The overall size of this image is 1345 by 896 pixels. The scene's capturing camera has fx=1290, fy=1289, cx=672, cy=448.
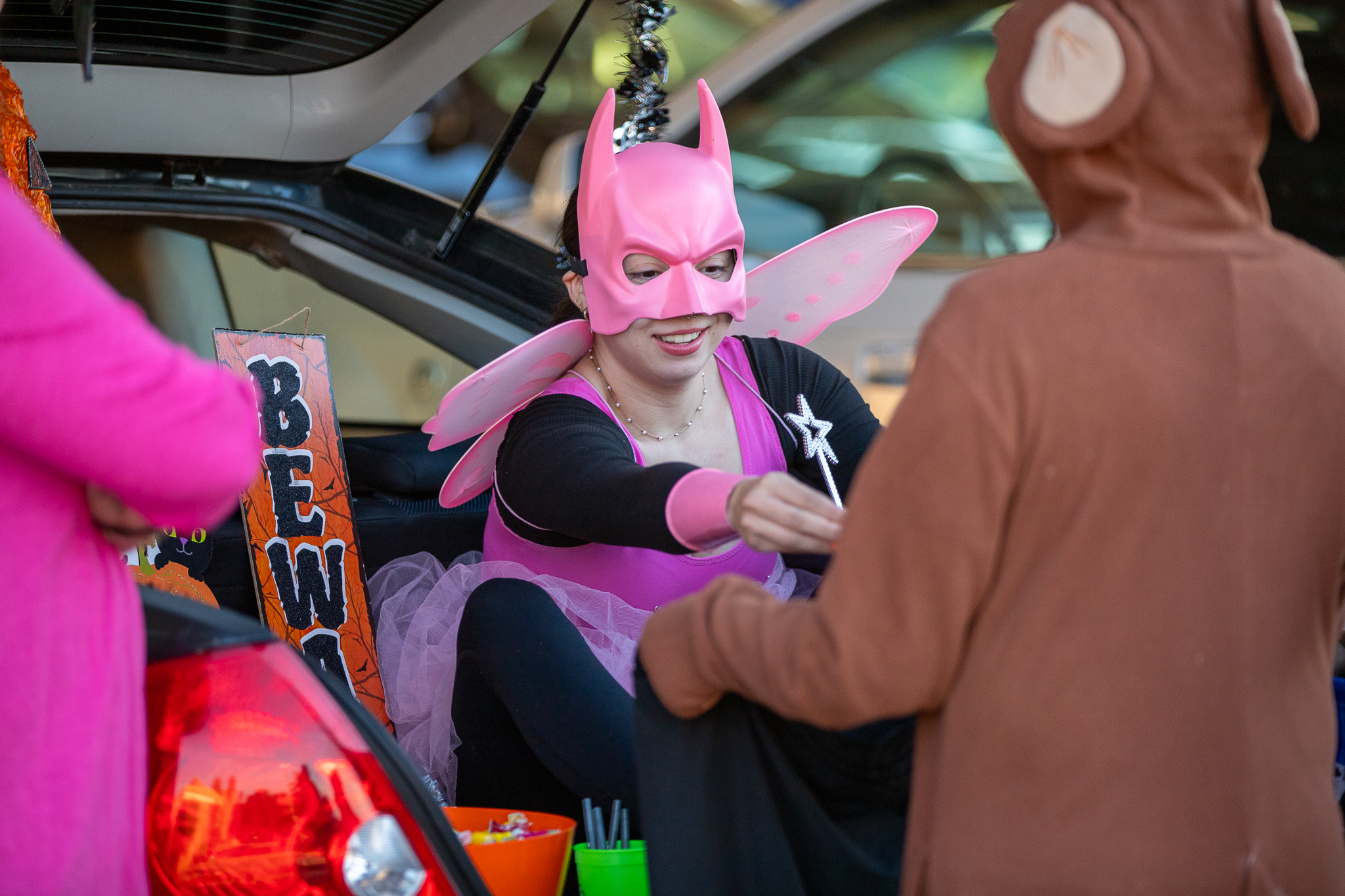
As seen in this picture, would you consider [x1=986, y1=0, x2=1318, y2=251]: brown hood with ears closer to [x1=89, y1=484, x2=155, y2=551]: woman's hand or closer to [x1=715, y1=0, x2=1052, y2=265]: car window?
[x1=89, y1=484, x2=155, y2=551]: woman's hand

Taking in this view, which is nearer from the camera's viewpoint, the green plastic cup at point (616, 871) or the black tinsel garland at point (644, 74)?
the green plastic cup at point (616, 871)

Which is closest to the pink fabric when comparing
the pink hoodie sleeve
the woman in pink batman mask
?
the pink hoodie sleeve

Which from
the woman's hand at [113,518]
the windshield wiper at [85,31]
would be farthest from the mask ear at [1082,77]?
the windshield wiper at [85,31]

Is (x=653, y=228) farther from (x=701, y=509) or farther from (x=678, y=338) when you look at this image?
(x=701, y=509)

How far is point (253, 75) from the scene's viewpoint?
91.3 inches

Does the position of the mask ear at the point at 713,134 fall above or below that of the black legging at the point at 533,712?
above

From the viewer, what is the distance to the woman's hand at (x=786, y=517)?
4.14 ft

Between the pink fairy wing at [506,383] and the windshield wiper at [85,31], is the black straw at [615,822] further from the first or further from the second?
the windshield wiper at [85,31]

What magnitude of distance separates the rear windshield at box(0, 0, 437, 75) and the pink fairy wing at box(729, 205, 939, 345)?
0.78m

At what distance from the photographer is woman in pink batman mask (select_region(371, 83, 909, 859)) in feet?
5.72

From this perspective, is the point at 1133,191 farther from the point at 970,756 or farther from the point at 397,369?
the point at 397,369

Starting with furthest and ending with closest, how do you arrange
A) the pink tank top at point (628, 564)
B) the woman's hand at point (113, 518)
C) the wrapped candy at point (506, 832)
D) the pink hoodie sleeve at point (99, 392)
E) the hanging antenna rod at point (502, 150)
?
the hanging antenna rod at point (502, 150) → the pink tank top at point (628, 564) → the wrapped candy at point (506, 832) → the woman's hand at point (113, 518) → the pink hoodie sleeve at point (99, 392)

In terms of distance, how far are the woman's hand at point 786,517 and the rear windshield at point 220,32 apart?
135 centimetres

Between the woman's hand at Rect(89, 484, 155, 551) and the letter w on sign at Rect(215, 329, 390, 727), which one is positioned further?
the letter w on sign at Rect(215, 329, 390, 727)
